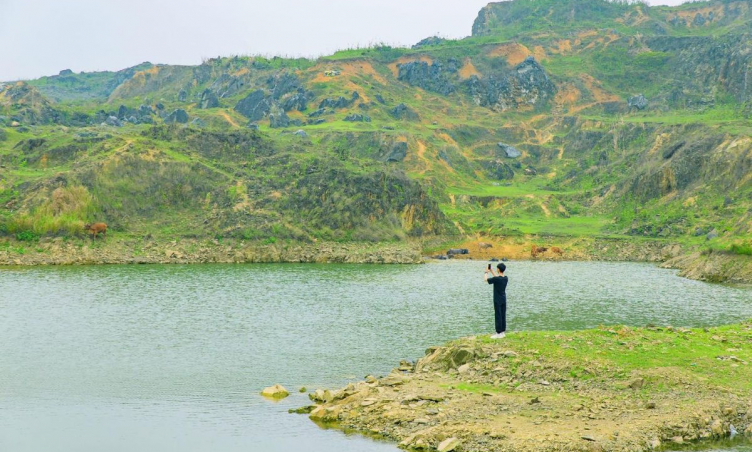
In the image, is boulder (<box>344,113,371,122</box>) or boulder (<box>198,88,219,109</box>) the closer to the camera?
boulder (<box>344,113,371,122</box>)

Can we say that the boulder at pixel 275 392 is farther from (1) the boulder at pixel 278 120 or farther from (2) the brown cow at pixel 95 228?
(1) the boulder at pixel 278 120

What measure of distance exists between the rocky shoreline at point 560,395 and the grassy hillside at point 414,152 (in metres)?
48.4

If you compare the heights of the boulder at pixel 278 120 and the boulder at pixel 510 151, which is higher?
the boulder at pixel 278 120

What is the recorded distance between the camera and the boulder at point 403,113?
16562 cm

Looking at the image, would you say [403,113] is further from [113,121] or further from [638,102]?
[113,121]

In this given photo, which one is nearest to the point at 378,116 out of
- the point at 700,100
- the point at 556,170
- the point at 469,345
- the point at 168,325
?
the point at 556,170

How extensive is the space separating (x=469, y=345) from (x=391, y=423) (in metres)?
6.91

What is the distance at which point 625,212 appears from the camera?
113938 millimetres

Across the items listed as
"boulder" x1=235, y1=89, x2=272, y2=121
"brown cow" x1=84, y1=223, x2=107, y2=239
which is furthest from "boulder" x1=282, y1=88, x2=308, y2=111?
"brown cow" x1=84, y1=223, x2=107, y2=239

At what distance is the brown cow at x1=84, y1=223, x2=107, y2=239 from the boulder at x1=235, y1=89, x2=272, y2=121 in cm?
8213

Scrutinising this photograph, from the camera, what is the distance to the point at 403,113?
Result: 546ft

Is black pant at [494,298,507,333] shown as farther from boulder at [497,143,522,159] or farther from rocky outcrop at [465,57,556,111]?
rocky outcrop at [465,57,556,111]

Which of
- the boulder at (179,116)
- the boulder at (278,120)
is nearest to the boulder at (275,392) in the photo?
the boulder at (278,120)

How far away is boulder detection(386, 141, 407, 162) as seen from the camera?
138275 millimetres
